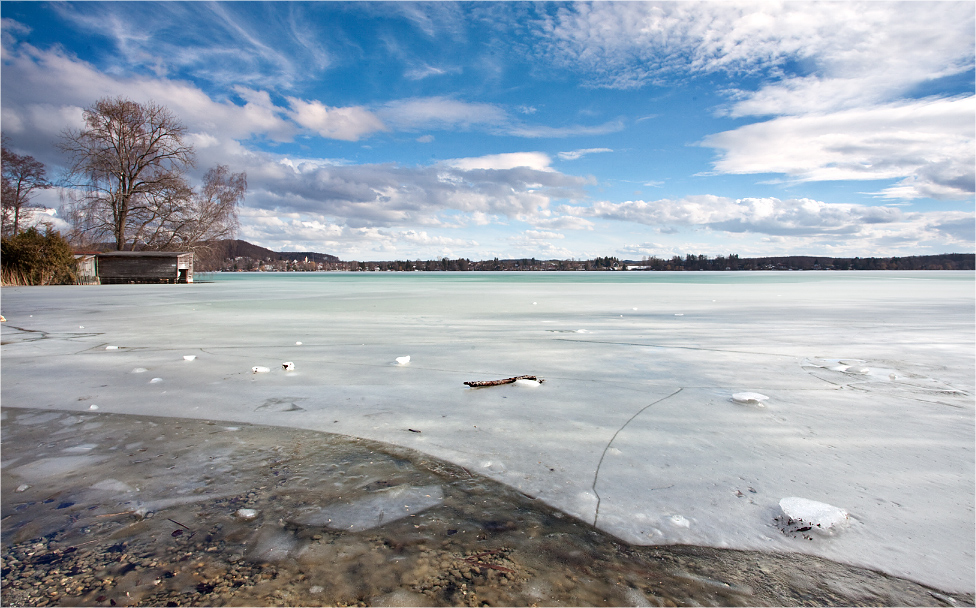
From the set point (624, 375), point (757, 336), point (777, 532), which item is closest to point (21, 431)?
point (777, 532)

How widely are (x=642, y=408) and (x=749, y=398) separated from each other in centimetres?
64

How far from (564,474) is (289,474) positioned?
1.03 m

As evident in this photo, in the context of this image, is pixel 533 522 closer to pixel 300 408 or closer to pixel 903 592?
pixel 903 592

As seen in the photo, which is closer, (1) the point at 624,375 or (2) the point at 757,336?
(1) the point at 624,375

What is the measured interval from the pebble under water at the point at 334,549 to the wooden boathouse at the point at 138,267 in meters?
24.6

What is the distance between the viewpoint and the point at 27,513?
141cm

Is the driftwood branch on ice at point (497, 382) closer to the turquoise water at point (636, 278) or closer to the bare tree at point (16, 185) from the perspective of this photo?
the turquoise water at point (636, 278)

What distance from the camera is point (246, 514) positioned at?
1.41 m

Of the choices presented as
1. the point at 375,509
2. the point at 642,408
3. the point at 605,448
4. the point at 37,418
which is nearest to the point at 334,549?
the point at 375,509

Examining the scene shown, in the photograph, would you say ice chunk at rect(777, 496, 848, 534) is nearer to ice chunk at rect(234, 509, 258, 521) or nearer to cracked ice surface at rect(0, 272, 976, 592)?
cracked ice surface at rect(0, 272, 976, 592)

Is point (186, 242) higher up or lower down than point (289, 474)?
higher up

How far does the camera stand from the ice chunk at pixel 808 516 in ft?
4.49

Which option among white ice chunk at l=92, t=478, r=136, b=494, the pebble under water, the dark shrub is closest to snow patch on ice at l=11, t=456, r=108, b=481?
the pebble under water

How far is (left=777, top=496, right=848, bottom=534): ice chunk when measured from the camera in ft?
4.49
